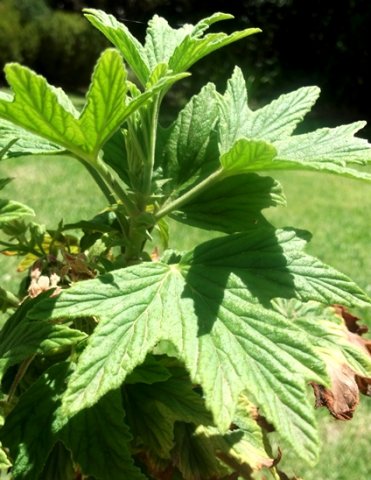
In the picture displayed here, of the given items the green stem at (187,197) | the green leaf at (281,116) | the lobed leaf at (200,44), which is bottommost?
the green stem at (187,197)

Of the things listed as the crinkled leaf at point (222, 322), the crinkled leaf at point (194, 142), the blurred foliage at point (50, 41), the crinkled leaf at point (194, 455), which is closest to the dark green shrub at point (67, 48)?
the blurred foliage at point (50, 41)

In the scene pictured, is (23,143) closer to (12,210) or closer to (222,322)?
(12,210)

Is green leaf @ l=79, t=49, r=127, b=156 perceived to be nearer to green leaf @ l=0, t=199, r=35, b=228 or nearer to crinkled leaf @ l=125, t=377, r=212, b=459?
green leaf @ l=0, t=199, r=35, b=228

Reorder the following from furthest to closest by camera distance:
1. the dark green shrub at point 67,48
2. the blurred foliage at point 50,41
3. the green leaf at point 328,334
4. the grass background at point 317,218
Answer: the dark green shrub at point 67,48, the blurred foliage at point 50,41, the grass background at point 317,218, the green leaf at point 328,334

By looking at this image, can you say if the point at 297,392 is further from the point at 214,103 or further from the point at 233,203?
the point at 214,103

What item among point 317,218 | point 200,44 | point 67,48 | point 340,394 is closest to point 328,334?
point 340,394

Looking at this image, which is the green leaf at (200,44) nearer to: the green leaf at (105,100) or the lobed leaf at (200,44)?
the lobed leaf at (200,44)

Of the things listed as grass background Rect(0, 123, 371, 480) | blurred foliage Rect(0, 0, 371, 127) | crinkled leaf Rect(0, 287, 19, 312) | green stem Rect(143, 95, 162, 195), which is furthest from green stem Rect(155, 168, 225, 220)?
blurred foliage Rect(0, 0, 371, 127)

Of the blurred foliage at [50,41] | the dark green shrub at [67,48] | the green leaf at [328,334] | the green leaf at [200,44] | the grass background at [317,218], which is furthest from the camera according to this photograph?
the dark green shrub at [67,48]
